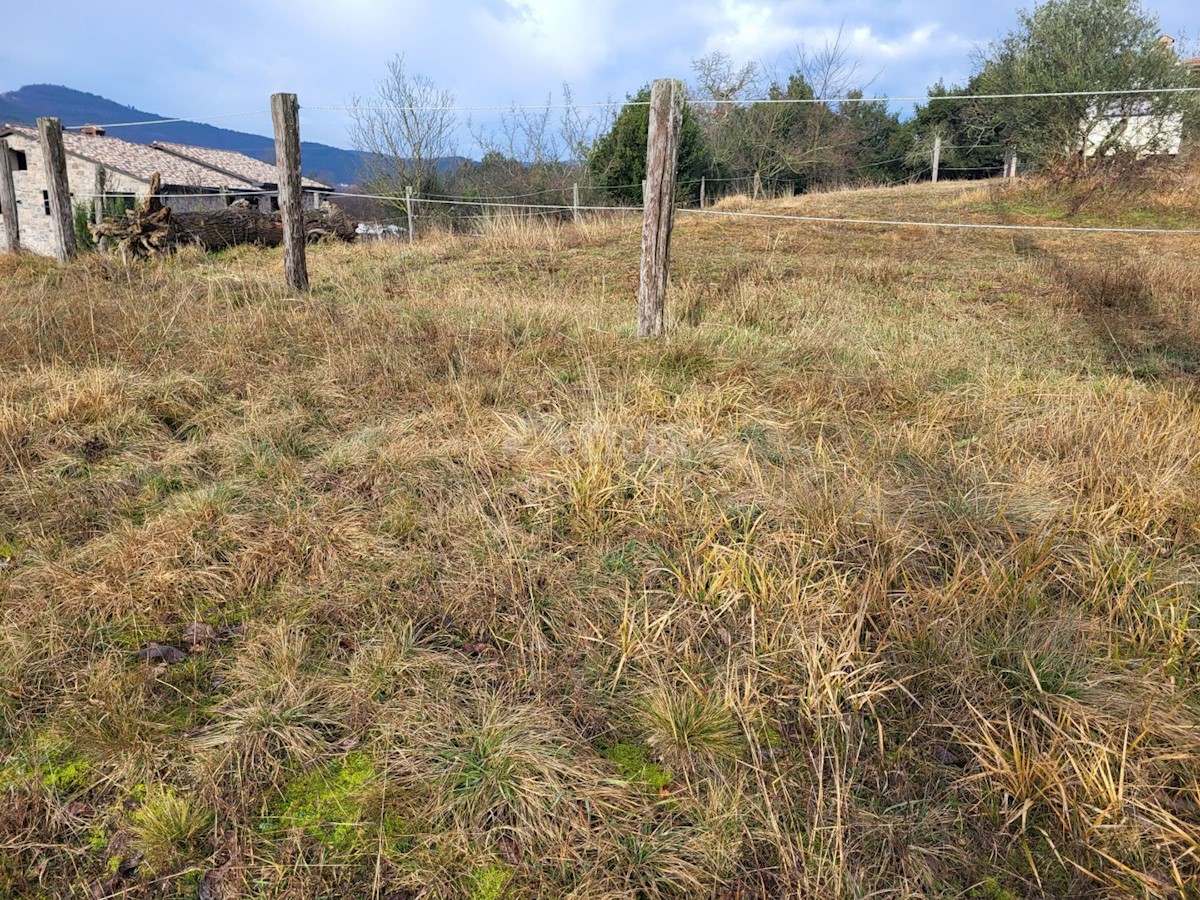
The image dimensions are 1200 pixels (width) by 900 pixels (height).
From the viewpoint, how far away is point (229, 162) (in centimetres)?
3784

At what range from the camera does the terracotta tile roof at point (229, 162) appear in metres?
35.6

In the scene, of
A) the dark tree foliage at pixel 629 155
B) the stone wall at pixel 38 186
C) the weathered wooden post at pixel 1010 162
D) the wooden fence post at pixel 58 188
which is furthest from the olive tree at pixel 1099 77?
the stone wall at pixel 38 186

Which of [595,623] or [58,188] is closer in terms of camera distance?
[595,623]

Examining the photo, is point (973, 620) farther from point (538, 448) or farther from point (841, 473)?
point (538, 448)

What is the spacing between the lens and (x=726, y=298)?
6.86m

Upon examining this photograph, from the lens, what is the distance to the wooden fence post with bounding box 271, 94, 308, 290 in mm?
6977

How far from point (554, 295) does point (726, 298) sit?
1641mm

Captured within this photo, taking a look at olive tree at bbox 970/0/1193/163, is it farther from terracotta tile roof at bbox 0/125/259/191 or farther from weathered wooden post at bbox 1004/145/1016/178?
terracotta tile roof at bbox 0/125/259/191

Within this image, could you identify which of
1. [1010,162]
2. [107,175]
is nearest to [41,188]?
[107,175]

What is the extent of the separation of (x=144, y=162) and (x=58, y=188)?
2684cm

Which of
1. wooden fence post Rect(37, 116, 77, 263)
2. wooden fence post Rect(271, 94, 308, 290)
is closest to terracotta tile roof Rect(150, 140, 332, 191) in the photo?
wooden fence post Rect(37, 116, 77, 263)

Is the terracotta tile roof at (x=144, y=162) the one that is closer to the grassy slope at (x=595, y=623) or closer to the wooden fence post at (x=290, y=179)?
the wooden fence post at (x=290, y=179)

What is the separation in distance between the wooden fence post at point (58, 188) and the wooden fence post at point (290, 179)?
4094mm

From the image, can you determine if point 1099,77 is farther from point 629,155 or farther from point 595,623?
point 595,623
